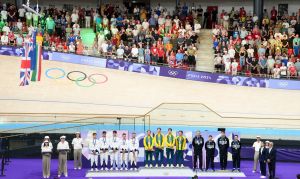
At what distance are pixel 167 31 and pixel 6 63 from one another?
420 inches

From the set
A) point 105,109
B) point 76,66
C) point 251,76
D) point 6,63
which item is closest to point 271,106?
point 251,76

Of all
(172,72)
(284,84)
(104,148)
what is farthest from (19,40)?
(284,84)

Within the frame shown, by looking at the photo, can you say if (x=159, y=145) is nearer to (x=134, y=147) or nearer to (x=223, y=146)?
(x=134, y=147)

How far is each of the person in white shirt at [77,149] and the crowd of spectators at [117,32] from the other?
12.4 metres

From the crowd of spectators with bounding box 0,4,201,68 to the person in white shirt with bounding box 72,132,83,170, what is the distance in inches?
490

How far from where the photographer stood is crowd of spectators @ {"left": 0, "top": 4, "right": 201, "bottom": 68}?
33031 mm

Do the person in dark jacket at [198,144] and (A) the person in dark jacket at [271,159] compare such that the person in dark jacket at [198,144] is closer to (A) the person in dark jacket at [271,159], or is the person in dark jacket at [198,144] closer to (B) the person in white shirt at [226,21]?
(A) the person in dark jacket at [271,159]

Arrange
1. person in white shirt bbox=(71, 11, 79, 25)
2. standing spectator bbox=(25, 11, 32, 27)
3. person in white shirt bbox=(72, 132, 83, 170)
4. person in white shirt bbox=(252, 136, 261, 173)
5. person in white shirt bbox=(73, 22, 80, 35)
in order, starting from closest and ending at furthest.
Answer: person in white shirt bbox=(72, 132, 83, 170)
person in white shirt bbox=(252, 136, 261, 173)
person in white shirt bbox=(73, 22, 80, 35)
standing spectator bbox=(25, 11, 32, 27)
person in white shirt bbox=(71, 11, 79, 25)

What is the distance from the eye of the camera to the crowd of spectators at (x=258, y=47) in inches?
1249

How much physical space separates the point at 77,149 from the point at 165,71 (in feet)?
42.6

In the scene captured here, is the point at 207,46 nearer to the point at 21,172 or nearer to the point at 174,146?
the point at 174,146

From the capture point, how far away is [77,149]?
20.8 metres

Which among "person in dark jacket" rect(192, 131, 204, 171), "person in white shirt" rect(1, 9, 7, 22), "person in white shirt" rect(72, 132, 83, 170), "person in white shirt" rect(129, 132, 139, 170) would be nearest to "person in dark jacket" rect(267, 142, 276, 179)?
"person in dark jacket" rect(192, 131, 204, 171)

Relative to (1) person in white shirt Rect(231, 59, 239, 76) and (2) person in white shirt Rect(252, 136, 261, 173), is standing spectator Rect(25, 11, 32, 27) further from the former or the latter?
(2) person in white shirt Rect(252, 136, 261, 173)
